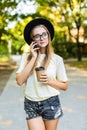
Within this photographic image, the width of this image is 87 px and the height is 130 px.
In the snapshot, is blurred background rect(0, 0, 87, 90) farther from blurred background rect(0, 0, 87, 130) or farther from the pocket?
the pocket

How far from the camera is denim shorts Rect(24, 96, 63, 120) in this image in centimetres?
380

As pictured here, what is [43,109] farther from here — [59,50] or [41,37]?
[59,50]

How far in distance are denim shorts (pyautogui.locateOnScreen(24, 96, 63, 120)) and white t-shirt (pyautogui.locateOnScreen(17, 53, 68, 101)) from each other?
50 mm

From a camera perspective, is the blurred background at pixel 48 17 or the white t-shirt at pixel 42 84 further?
the blurred background at pixel 48 17

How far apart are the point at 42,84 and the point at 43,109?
26 centimetres

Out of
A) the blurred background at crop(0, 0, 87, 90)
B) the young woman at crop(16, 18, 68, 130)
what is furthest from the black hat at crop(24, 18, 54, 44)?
the blurred background at crop(0, 0, 87, 90)

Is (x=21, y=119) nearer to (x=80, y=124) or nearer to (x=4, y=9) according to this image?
(x=80, y=124)

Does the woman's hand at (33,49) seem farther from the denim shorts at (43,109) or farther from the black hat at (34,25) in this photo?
the denim shorts at (43,109)

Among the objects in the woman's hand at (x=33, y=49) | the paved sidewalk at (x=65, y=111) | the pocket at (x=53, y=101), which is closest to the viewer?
the woman's hand at (x=33, y=49)

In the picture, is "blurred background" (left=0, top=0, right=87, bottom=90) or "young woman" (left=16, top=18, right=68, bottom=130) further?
"blurred background" (left=0, top=0, right=87, bottom=90)

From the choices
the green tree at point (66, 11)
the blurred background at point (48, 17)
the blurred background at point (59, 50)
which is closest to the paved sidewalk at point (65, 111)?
the blurred background at point (59, 50)

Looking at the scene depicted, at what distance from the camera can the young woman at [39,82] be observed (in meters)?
3.75

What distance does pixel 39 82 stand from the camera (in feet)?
12.1

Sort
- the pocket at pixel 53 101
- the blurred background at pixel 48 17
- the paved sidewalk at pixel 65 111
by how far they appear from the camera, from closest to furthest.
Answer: the pocket at pixel 53 101 < the paved sidewalk at pixel 65 111 < the blurred background at pixel 48 17
